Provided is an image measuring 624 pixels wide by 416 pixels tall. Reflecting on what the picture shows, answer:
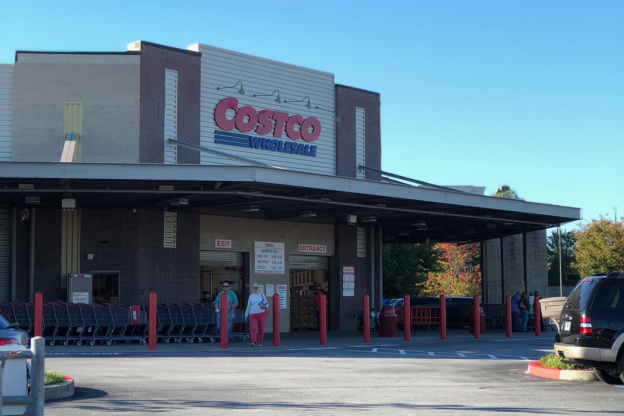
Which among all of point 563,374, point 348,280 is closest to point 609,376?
point 563,374

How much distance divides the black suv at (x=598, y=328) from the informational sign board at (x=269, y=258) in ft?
56.8

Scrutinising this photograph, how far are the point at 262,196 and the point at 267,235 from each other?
641 cm

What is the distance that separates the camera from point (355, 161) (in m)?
31.5

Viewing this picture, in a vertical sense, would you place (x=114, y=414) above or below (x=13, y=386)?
below

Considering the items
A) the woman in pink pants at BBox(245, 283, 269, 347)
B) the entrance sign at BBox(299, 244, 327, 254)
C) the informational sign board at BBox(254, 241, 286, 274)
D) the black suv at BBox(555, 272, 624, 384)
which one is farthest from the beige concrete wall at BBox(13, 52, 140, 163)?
the black suv at BBox(555, 272, 624, 384)

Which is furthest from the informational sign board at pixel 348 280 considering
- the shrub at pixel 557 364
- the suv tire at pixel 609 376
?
the suv tire at pixel 609 376

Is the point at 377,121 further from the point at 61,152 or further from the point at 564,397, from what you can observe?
the point at 564,397

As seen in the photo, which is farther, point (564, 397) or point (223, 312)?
point (223, 312)

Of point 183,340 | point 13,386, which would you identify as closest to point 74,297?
point 183,340

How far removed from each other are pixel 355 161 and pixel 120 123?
9.14 m

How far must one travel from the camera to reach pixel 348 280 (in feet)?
105

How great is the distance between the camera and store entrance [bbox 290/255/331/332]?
3138 centimetres

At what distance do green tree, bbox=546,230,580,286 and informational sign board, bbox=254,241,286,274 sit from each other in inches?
1827

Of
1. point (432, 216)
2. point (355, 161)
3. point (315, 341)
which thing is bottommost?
point (315, 341)
